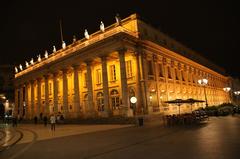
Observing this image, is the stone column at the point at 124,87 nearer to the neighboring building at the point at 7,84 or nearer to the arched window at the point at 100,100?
the arched window at the point at 100,100

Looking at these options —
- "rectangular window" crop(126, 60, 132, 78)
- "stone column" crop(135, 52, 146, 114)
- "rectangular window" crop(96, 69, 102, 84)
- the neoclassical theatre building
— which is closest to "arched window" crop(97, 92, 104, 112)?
the neoclassical theatre building

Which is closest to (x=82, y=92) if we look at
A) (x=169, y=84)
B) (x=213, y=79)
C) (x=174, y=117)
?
(x=169, y=84)

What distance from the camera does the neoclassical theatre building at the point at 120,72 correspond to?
32.8m

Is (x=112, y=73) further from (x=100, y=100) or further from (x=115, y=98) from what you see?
(x=100, y=100)

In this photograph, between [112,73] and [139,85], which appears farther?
[112,73]

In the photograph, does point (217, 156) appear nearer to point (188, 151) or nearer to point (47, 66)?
point (188, 151)

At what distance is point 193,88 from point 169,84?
1365 cm

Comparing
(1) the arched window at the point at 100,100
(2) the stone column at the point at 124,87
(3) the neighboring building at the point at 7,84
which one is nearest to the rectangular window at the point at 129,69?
(2) the stone column at the point at 124,87

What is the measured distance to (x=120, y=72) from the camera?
31469mm

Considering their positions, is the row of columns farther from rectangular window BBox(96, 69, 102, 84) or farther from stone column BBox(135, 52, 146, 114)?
rectangular window BBox(96, 69, 102, 84)

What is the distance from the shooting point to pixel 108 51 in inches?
1318

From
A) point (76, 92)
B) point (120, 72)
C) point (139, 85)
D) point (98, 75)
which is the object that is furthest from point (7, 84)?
point (120, 72)

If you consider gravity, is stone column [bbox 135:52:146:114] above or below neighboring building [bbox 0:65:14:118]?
below

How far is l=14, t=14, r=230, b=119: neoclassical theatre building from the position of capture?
32844 millimetres
